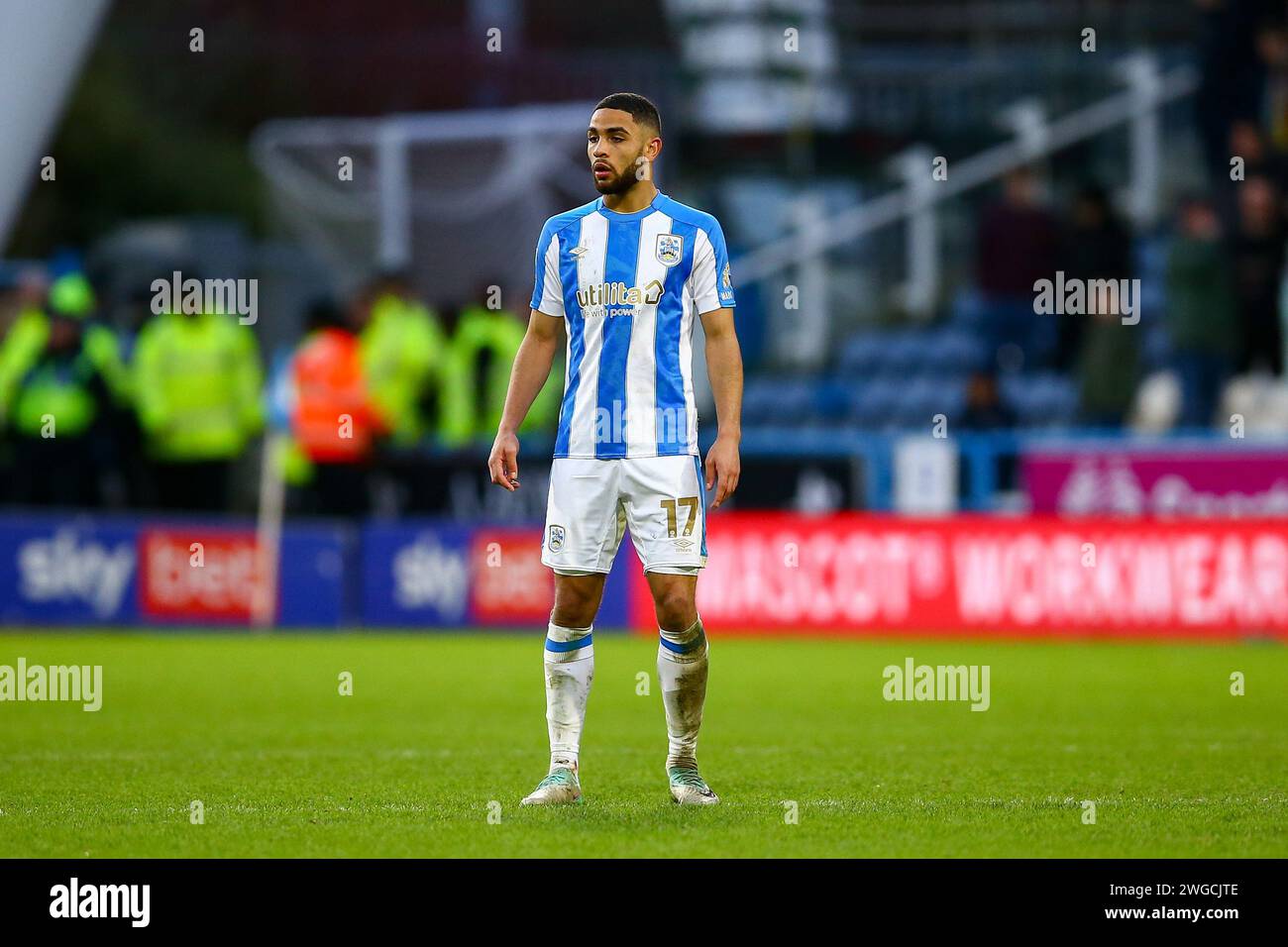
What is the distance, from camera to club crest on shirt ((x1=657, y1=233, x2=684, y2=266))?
7379 mm

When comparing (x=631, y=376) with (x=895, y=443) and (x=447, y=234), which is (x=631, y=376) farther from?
(x=447, y=234)

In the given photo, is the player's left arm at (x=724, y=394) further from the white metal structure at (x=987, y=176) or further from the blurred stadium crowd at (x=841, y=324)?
the white metal structure at (x=987, y=176)

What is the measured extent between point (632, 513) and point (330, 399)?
35.3 feet

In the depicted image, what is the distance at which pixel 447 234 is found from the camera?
25.2 metres

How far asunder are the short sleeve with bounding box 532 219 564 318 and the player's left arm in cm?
51

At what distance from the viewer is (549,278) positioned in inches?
296

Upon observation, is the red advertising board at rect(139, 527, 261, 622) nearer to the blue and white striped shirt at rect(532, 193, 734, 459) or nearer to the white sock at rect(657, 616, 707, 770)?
the white sock at rect(657, 616, 707, 770)

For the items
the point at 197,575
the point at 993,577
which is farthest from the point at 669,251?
the point at 197,575

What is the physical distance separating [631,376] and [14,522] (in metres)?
11.4

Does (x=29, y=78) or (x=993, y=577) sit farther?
(x=993, y=577)

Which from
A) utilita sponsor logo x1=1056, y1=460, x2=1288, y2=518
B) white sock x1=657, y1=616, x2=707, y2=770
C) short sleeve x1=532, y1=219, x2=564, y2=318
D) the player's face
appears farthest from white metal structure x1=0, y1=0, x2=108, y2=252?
utilita sponsor logo x1=1056, y1=460, x2=1288, y2=518
